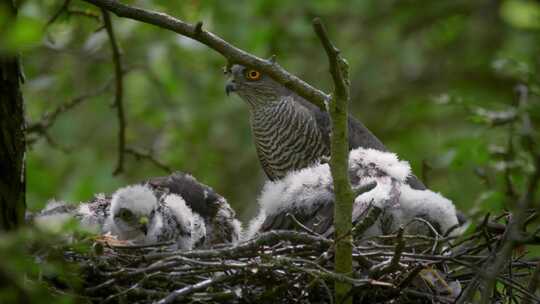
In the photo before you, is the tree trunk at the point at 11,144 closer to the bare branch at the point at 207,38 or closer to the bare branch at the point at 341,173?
the bare branch at the point at 207,38

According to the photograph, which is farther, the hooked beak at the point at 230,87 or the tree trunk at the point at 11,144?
the hooked beak at the point at 230,87

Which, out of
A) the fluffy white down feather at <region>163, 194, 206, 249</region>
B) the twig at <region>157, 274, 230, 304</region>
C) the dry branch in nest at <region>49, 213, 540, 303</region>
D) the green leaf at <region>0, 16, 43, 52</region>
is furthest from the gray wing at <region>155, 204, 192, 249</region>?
the green leaf at <region>0, 16, 43, 52</region>

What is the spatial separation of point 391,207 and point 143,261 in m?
1.60

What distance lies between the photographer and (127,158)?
34.8ft

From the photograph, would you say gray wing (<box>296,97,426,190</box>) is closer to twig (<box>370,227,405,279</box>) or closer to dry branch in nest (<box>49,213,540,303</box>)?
dry branch in nest (<box>49,213,540,303</box>)

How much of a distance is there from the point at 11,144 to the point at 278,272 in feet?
4.64

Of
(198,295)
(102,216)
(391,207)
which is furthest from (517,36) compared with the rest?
(198,295)

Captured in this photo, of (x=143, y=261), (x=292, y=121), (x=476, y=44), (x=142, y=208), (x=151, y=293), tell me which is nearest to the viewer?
(x=151, y=293)

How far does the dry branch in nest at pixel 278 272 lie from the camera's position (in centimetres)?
397

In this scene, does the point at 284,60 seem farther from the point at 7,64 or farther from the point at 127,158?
the point at 7,64

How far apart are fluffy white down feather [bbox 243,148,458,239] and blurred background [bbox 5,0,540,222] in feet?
12.0

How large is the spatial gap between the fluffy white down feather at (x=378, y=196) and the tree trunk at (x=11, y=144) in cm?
190

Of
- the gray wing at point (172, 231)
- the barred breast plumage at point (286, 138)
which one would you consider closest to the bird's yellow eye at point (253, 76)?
the barred breast plumage at point (286, 138)

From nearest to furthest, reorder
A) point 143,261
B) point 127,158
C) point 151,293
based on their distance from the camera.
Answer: point 151,293 → point 143,261 → point 127,158
